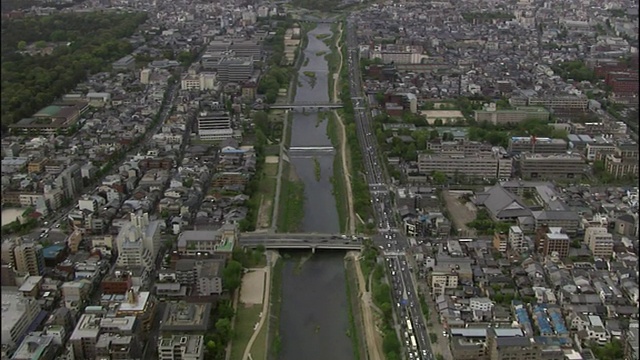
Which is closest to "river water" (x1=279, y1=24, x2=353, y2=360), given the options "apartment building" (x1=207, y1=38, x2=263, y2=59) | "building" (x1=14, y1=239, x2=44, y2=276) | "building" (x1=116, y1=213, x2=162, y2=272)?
Result: "building" (x1=116, y1=213, x2=162, y2=272)

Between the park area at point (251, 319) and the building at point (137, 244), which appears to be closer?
the park area at point (251, 319)

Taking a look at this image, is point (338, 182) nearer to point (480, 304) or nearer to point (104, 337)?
point (480, 304)

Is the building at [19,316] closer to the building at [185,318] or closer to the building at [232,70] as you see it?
the building at [185,318]

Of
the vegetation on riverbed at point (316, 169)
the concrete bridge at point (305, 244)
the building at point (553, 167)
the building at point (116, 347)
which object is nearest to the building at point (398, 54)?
the vegetation on riverbed at point (316, 169)

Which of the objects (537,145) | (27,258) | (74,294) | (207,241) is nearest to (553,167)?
(537,145)

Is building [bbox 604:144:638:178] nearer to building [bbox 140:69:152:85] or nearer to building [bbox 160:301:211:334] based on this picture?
building [bbox 160:301:211:334]
